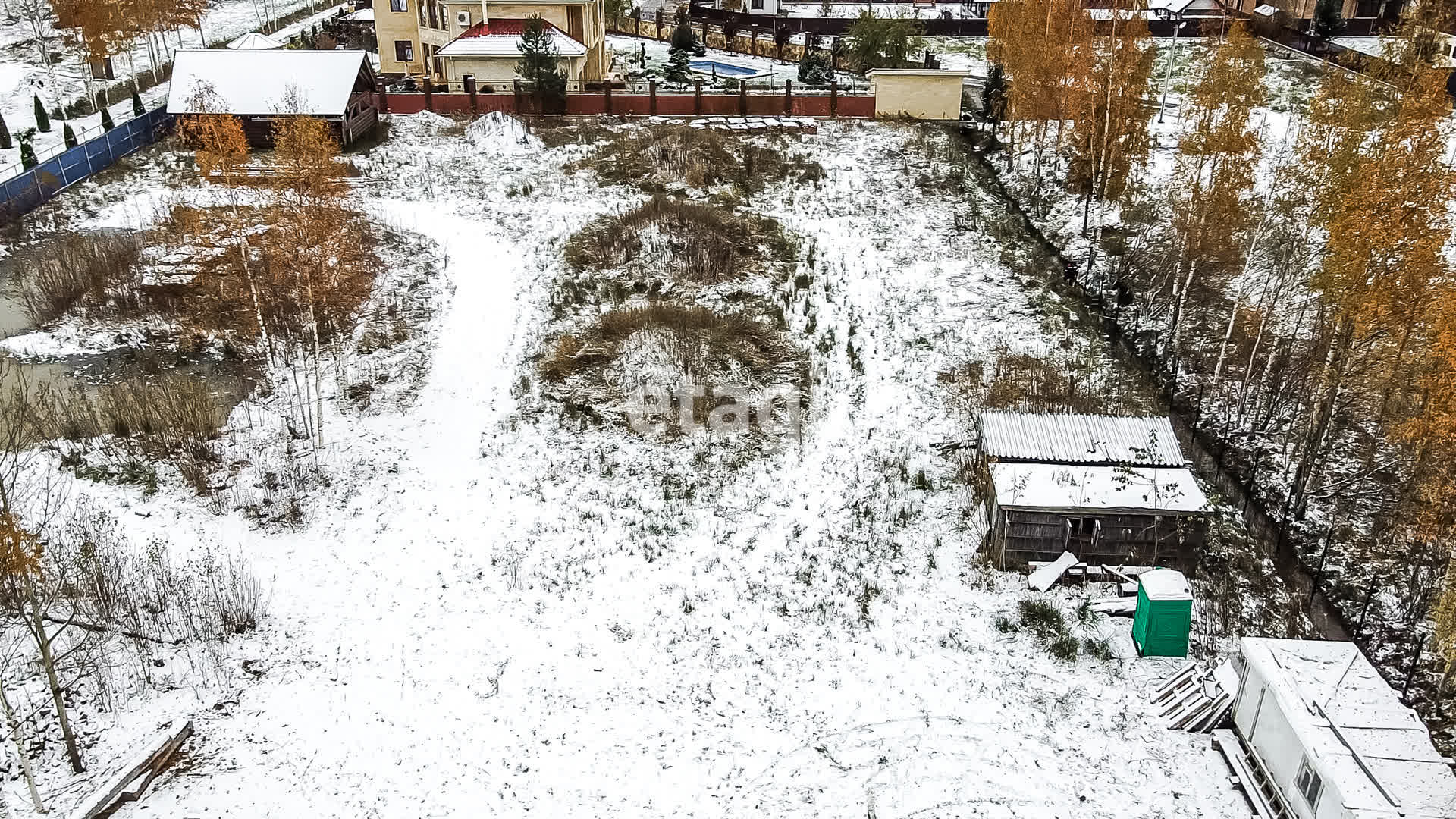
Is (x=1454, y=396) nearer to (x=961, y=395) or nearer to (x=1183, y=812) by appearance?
(x=1183, y=812)

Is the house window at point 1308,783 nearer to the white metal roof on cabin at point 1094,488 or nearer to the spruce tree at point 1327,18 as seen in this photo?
the white metal roof on cabin at point 1094,488

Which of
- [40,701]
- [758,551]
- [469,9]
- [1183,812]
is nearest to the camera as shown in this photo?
[1183,812]

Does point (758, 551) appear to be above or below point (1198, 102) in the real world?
below

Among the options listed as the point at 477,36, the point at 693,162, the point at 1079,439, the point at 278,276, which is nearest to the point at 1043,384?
the point at 1079,439

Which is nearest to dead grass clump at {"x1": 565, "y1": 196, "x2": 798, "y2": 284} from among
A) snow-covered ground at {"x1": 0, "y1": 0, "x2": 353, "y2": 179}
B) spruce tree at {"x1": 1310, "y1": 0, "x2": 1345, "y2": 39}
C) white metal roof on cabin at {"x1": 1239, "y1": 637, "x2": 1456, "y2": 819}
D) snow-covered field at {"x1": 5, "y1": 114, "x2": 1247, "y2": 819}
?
snow-covered field at {"x1": 5, "y1": 114, "x2": 1247, "y2": 819}

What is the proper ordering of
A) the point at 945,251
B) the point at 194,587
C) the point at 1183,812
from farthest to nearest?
the point at 945,251
the point at 194,587
the point at 1183,812

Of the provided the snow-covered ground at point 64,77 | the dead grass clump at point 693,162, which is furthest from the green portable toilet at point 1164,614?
the snow-covered ground at point 64,77

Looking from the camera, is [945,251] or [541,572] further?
[945,251]

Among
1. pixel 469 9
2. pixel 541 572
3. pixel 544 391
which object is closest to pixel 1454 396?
pixel 541 572
